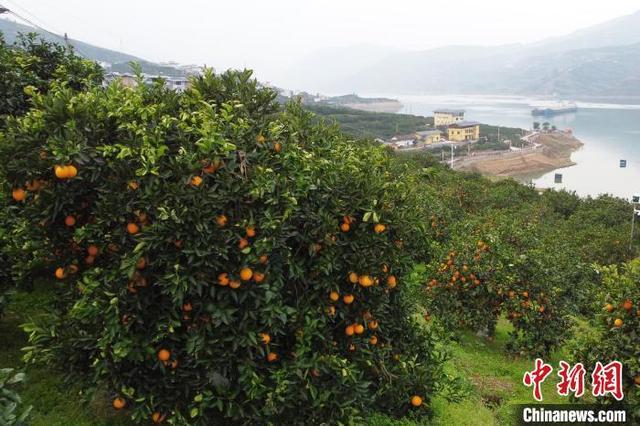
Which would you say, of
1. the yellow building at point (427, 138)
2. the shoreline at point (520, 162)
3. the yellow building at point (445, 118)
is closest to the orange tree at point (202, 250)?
the shoreline at point (520, 162)

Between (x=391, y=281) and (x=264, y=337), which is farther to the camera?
(x=391, y=281)

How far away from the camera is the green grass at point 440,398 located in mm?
4723

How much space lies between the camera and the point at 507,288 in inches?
335

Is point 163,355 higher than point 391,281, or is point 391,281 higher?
point 391,281

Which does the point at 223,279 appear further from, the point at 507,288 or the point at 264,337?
the point at 507,288

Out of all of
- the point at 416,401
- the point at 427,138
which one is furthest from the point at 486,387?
the point at 427,138

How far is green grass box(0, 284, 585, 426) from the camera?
472 cm

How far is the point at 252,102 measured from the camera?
439cm

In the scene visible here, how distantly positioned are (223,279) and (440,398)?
13.9 ft

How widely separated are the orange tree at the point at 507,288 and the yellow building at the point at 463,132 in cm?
8617

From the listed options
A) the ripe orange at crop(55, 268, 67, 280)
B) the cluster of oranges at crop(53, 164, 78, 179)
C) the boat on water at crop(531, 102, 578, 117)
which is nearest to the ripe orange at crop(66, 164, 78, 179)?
the cluster of oranges at crop(53, 164, 78, 179)

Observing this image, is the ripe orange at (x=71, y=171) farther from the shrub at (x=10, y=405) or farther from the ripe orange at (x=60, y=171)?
the shrub at (x=10, y=405)

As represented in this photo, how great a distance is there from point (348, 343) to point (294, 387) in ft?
2.23

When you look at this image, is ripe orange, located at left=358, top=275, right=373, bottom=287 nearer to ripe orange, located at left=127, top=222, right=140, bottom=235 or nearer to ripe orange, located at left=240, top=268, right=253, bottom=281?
ripe orange, located at left=240, top=268, right=253, bottom=281
